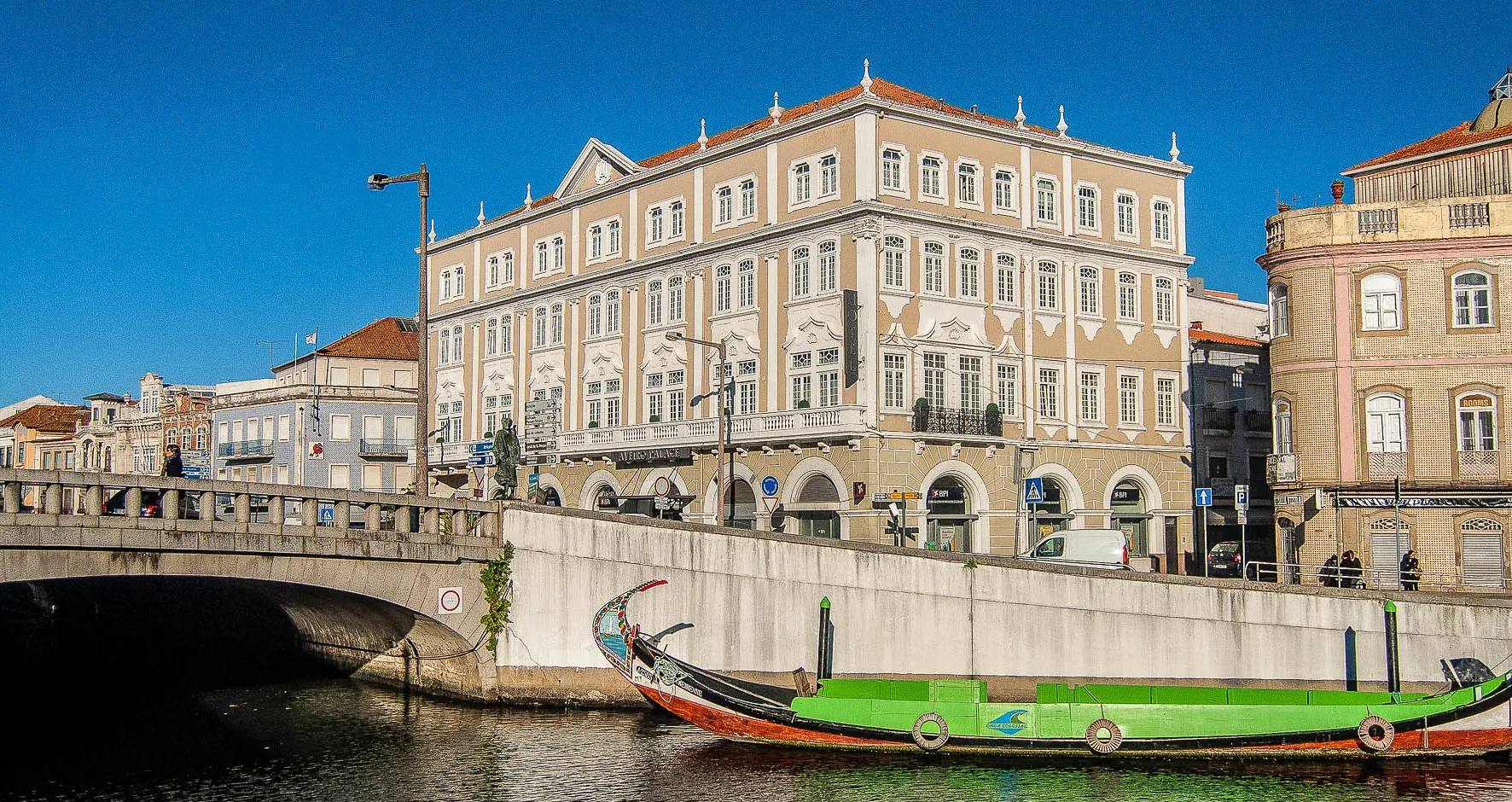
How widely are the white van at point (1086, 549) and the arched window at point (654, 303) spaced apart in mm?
23319

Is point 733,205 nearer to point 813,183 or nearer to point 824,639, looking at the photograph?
point 813,183

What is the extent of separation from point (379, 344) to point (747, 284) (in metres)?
47.5

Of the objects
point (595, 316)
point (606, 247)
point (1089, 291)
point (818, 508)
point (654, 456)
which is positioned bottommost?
point (818, 508)

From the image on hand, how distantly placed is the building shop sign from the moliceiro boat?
22584mm

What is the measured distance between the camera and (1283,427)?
44750 mm

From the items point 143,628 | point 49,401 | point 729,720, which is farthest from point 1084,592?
point 49,401

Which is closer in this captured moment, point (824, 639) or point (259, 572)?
point (259, 572)

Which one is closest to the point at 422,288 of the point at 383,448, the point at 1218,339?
the point at 1218,339

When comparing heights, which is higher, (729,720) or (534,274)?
(534,274)

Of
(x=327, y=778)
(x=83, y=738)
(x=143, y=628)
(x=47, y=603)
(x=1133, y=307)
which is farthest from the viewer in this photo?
(x=1133, y=307)

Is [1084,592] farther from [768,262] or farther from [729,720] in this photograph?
[768,262]

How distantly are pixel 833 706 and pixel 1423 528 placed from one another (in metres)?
21.2

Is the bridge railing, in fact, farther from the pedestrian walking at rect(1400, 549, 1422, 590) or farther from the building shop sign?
the pedestrian walking at rect(1400, 549, 1422, 590)

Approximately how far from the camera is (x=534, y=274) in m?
67.2
